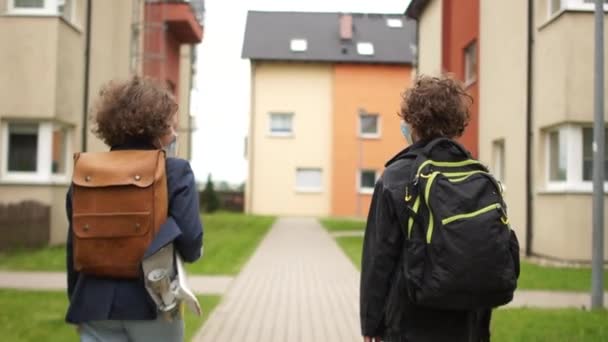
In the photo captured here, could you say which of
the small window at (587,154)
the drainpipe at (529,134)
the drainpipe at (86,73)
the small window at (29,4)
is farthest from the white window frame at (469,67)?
the small window at (29,4)

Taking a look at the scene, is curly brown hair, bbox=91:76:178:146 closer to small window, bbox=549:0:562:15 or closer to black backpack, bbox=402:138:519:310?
black backpack, bbox=402:138:519:310

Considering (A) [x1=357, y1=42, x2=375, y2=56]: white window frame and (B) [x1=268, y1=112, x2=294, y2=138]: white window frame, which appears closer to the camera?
(B) [x1=268, y1=112, x2=294, y2=138]: white window frame

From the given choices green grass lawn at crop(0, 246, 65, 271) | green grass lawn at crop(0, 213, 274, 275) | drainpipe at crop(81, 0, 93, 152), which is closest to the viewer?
green grass lawn at crop(0, 246, 65, 271)

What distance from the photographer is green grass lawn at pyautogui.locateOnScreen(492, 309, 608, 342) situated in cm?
690

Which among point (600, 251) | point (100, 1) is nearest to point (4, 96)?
point (100, 1)

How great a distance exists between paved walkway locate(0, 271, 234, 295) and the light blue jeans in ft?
23.2

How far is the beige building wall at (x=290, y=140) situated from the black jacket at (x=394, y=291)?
36046mm

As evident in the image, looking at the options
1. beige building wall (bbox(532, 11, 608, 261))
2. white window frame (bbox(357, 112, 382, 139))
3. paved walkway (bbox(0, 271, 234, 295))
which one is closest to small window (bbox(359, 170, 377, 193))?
white window frame (bbox(357, 112, 382, 139))

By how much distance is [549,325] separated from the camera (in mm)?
7492

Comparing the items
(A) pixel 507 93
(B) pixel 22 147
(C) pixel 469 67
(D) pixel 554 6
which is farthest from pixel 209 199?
(D) pixel 554 6

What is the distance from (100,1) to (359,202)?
873 inches

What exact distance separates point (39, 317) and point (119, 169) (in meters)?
5.30

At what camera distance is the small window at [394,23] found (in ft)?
144

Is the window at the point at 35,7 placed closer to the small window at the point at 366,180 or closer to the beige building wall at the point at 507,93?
the beige building wall at the point at 507,93
